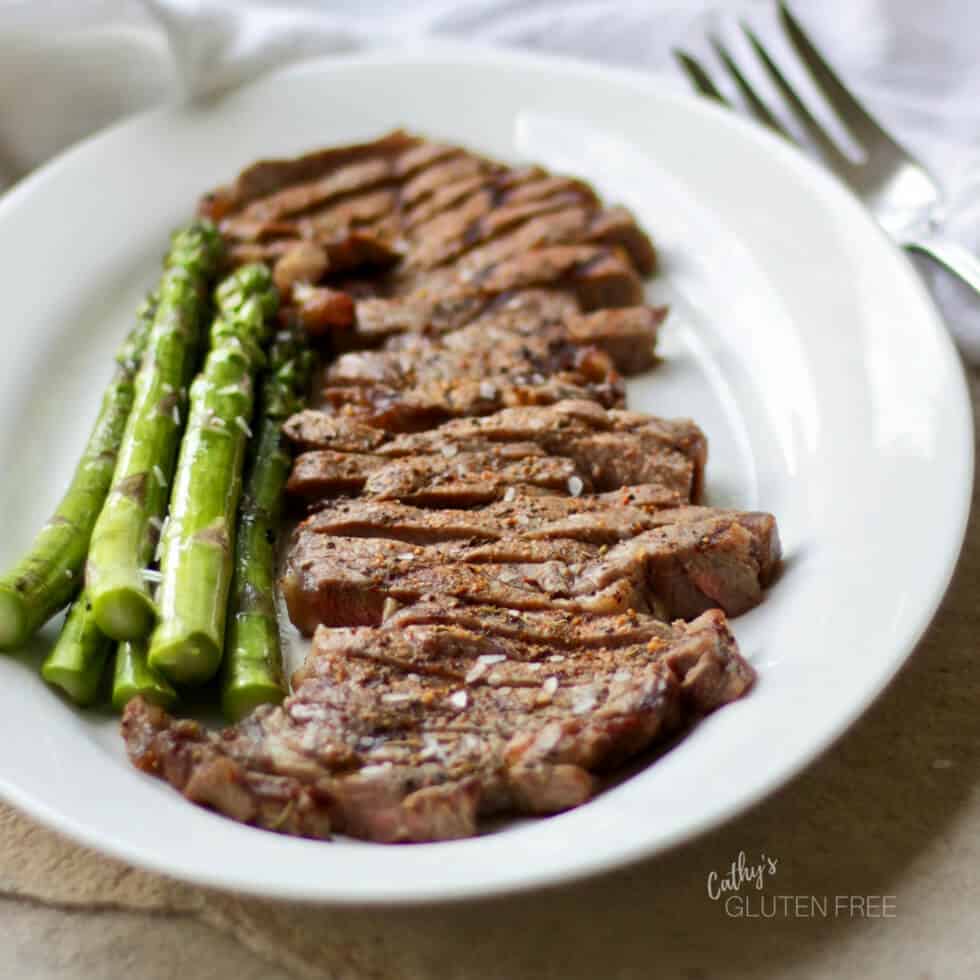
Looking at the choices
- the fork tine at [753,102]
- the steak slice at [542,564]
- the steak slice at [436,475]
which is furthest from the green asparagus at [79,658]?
the fork tine at [753,102]

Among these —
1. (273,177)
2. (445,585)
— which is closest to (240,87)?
(273,177)

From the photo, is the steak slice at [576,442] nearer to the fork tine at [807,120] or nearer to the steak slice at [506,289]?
the steak slice at [506,289]

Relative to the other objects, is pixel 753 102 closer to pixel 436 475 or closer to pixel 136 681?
pixel 436 475

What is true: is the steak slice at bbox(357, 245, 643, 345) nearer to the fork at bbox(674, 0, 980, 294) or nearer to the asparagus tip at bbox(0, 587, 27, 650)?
the fork at bbox(674, 0, 980, 294)

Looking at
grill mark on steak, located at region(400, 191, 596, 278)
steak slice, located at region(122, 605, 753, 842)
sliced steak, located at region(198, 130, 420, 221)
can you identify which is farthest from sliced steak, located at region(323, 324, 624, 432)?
sliced steak, located at region(198, 130, 420, 221)

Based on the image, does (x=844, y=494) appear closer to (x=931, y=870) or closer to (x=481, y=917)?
(x=931, y=870)

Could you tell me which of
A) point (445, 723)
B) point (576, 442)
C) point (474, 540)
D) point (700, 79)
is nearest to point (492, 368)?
point (576, 442)
